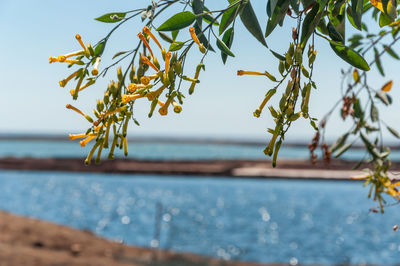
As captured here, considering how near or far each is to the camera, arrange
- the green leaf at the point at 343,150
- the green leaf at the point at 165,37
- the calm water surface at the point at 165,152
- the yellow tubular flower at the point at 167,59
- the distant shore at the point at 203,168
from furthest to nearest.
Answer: the calm water surface at the point at 165,152
the distant shore at the point at 203,168
the green leaf at the point at 343,150
the green leaf at the point at 165,37
the yellow tubular flower at the point at 167,59

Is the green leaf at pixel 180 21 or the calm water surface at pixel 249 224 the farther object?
the calm water surface at pixel 249 224

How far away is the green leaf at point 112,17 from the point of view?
0.50 metres

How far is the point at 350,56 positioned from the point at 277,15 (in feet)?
0.28

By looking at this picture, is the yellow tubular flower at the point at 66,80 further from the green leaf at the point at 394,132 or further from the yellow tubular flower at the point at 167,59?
the green leaf at the point at 394,132

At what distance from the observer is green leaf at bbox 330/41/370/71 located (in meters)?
0.44

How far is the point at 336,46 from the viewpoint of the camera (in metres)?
0.46

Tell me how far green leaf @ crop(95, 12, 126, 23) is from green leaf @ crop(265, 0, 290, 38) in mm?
163

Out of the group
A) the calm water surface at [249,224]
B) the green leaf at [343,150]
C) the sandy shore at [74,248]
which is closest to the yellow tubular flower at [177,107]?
the green leaf at [343,150]

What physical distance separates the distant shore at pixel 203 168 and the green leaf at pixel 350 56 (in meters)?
2.15

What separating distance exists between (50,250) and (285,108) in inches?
124

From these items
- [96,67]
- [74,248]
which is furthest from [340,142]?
[74,248]

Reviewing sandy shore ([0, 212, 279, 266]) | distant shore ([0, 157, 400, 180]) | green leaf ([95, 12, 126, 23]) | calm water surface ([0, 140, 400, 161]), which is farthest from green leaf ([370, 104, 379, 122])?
calm water surface ([0, 140, 400, 161])

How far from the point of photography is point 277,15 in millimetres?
464

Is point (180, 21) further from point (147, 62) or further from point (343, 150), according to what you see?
point (343, 150)
